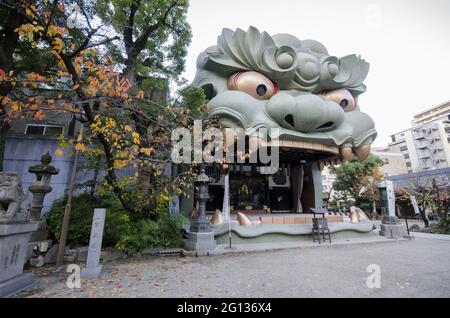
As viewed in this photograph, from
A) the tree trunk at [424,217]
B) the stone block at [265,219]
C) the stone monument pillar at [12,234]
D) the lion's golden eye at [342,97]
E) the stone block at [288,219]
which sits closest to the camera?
the stone monument pillar at [12,234]

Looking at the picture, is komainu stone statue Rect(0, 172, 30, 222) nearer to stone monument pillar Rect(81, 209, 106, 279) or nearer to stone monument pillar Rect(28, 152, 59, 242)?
stone monument pillar Rect(81, 209, 106, 279)

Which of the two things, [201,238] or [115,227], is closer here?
[115,227]

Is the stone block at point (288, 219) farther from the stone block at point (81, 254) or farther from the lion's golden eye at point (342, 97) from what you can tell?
the stone block at point (81, 254)

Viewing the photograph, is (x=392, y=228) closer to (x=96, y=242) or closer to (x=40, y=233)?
(x=96, y=242)

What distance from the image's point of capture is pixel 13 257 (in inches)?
198

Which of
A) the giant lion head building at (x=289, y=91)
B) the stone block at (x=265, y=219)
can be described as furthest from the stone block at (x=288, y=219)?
the stone block at (x=265, y=219)

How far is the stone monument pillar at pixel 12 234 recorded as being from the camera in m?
4.69

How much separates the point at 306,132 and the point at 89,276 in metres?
11.5

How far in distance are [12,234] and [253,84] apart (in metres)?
11.3

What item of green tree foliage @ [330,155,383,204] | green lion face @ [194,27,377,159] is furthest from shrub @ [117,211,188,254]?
green tree foliage @ [330,155,383,204]

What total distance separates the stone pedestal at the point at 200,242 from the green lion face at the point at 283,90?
5334 millimetres

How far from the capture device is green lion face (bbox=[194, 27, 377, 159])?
11797mm

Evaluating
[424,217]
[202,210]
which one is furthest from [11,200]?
[424,217]

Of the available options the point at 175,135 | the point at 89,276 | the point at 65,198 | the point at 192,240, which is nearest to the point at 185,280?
the point at 89,276
